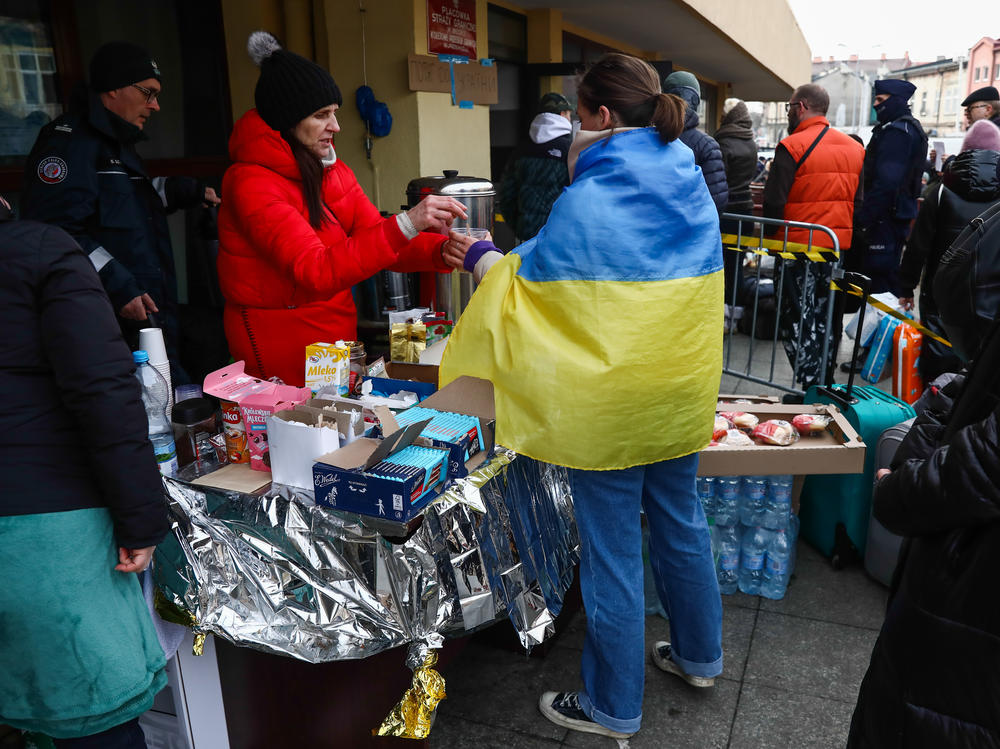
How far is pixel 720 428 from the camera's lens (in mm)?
3381

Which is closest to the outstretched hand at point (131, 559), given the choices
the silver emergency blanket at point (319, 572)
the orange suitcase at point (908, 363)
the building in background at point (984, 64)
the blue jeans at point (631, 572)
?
the silver emergency blanket at point (319, 572)

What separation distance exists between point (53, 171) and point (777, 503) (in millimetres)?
3206

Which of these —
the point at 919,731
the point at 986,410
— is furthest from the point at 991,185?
the point at 919,731

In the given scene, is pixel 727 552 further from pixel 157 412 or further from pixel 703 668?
pixel 157 412

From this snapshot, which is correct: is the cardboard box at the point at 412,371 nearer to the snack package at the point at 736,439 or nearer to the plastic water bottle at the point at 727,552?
the snack package at the point at 736,439

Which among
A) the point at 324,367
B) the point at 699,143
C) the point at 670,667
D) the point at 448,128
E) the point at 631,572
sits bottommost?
the point at 670,667

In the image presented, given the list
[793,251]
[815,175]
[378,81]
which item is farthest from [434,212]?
[815,175]

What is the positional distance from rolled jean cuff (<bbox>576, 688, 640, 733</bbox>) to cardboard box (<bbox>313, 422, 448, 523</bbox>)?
42.3 inches

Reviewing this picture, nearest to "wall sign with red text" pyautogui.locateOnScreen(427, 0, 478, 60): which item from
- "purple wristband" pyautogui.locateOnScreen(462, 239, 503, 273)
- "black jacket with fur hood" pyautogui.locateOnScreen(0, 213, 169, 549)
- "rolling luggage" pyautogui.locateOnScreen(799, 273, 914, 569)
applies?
"rolling luggage" pyautogui.locateOnScreen(799, 273, 914, 569)

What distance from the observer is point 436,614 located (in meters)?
1.99

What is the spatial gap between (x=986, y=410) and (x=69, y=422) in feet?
A: 6.14

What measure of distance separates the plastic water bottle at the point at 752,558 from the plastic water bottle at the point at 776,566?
0.03 metres

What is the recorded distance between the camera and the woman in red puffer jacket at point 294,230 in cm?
249

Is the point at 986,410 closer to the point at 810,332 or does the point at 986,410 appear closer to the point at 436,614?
the point at 436,614
